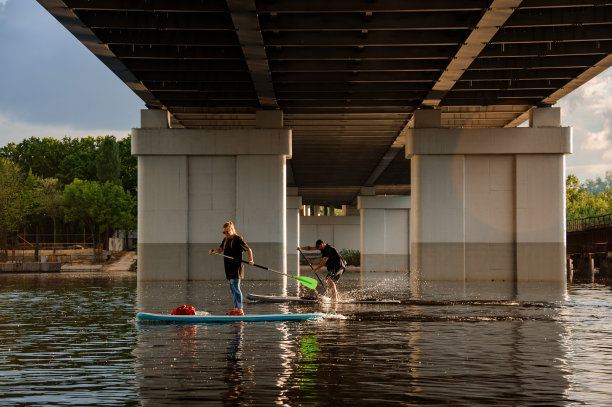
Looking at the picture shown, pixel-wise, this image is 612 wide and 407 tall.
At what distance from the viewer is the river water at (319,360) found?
8414 mm

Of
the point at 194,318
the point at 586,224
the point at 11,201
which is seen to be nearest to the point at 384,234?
the point at 586,224

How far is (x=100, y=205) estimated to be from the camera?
98562 mm

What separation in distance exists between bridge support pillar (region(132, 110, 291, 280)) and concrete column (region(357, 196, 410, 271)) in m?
44.0

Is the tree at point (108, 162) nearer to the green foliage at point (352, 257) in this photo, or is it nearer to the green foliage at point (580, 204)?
the green foliage at point (352, 257)

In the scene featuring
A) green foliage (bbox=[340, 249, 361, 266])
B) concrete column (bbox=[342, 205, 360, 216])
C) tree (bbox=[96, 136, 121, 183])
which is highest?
tree (bbox=[96, 136, 121, 183])

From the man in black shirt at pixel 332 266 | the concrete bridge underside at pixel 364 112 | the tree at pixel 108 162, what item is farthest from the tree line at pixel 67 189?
the man in black shirt at pixel 332 266

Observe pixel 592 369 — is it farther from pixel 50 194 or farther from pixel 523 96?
pixel 50 194

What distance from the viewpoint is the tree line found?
9158cm

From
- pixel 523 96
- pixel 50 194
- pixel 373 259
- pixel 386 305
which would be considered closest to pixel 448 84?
pixel 523 96

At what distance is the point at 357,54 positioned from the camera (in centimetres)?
3244

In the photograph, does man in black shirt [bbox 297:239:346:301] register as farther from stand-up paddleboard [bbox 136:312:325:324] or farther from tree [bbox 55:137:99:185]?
tree [bbox 55:137:99:185]

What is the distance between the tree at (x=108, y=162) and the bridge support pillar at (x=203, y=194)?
7463cm

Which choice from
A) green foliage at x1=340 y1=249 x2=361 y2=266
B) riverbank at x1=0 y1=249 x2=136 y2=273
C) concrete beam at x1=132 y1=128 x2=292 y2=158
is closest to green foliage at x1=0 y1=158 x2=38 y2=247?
riverbank at x1=0 y1=249 x2=136 y2=273

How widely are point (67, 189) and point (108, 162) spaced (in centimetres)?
1465
